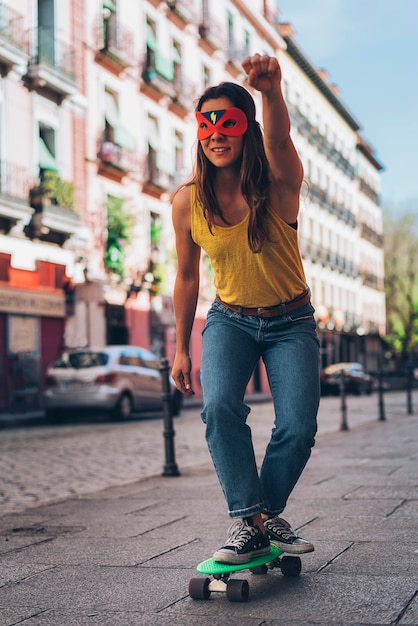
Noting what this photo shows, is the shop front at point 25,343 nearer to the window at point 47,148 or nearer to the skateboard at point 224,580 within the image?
the window at point 47,148

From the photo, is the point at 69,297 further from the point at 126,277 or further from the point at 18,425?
the point at 18,425

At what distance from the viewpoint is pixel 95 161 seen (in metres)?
27.4

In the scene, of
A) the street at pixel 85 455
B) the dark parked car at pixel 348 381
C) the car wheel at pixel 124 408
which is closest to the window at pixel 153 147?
the dark parked car at pixel 348 381

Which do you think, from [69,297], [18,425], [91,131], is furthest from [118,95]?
[18,425]

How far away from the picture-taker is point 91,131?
27.5 m

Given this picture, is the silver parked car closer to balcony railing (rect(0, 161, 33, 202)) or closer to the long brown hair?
balcony railing (rect(0, 161, 33, 202))

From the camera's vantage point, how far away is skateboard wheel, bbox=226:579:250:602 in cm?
349

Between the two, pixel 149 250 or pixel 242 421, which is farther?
pixel 149 250

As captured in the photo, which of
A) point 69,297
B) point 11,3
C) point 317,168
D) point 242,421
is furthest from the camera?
point 317,168

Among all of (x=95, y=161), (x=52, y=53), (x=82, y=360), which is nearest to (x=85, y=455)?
(x=82, y=360)

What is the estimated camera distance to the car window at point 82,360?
18.8m

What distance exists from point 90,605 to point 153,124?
30.1m

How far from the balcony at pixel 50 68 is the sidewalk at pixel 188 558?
59.1 ft

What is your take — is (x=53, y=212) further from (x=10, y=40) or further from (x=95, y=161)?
(x=10, y=40)
